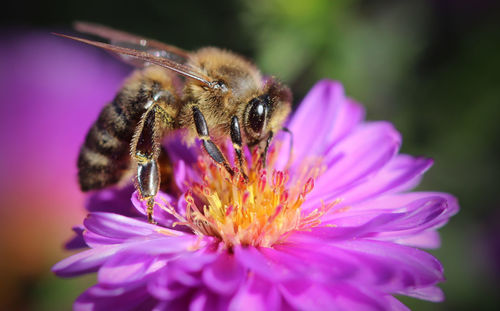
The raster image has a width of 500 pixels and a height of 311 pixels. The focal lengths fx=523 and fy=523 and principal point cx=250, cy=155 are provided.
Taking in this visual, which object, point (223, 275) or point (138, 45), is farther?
point (138, 45)

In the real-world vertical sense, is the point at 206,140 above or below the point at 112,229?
above

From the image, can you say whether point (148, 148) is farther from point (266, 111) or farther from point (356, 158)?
point (356, 158)

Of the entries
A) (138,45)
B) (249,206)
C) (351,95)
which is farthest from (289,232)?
(351,95)

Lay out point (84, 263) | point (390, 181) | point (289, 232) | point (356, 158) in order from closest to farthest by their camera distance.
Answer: point (84, 263)
point (289, 232)
point (390, 181)
point (356, 158)

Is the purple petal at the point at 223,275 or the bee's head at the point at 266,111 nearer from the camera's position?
the purple petal at the point at 223,275

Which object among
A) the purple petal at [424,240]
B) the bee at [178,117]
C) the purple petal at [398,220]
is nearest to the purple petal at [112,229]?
the bee at [178,117]

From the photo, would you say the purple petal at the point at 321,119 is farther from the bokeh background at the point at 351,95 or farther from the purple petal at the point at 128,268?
the purple petal at the point at 128,268
